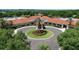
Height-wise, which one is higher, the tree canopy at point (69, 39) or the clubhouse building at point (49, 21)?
the clubhouse building at point (49, 21)

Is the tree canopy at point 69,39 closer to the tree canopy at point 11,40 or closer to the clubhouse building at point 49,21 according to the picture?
the clubhouse building at point 49,21

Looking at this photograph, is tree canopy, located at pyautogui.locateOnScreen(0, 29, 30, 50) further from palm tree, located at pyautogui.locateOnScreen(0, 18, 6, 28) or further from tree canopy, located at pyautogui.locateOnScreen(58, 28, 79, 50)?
tree canopy, located at pyautogui.locateOnScreen(58, 28, 79, 50)

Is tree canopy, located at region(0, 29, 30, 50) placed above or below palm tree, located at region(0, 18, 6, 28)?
below

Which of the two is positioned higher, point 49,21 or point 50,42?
point 49,21

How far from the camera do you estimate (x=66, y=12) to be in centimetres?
152

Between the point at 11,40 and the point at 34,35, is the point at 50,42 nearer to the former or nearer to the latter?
the point at 34,35

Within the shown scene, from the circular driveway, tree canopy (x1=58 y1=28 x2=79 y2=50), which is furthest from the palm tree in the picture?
tree canopy (x1=58 y1=28 x2=79 y2=50)

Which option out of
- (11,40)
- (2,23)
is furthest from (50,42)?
(2,23)

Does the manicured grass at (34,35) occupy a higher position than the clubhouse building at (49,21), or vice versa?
the clubhouse building at (49,21)

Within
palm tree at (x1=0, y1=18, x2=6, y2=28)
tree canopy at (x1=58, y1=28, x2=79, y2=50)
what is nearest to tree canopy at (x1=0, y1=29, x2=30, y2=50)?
palm tree at (x1=0, y1=18, x2=6, y2=28)

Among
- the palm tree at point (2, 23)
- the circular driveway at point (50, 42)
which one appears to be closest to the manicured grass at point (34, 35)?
the circular driveway at point (50, 42)

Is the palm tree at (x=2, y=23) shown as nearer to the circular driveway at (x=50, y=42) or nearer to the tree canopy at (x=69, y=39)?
the circular driveway at (x=50, y=42)
